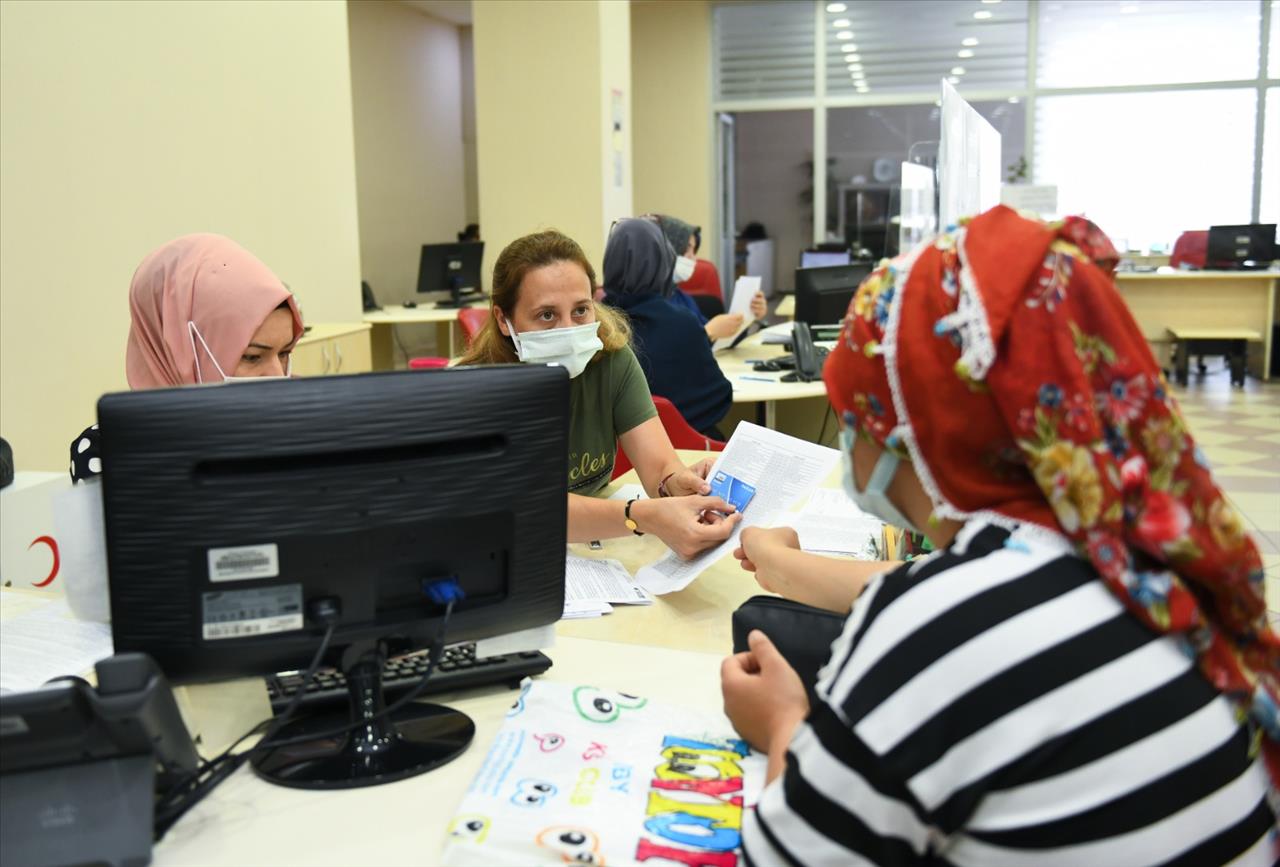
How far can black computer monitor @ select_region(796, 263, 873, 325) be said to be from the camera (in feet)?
15.9

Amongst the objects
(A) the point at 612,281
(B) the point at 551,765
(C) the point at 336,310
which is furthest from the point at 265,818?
(C) the point at 336,310

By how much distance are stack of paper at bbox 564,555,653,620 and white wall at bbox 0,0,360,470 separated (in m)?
2.65

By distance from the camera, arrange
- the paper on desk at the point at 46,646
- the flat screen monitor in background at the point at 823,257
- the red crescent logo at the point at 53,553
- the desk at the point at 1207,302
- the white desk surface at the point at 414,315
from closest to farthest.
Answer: the paper on desk at the point at 46,646 → the red crescent logo at the point at 53,553 → the white desk surface at the point at 414,315 → the flat screen monitor in background at the point at 823,257 → the desk at the point at 1207,302

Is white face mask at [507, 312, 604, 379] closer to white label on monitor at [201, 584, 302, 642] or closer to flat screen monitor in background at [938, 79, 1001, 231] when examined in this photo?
flat screen monitor in background at [938, 79, 1001, 231]

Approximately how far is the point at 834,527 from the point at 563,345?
677 mm

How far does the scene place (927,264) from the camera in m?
0.88

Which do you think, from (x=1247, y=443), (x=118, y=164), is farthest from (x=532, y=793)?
(x=1247, y=443)

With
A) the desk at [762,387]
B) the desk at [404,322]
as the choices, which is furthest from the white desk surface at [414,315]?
the desk at [762,387]

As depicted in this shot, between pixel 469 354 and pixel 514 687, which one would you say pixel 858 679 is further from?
pixel 469 354

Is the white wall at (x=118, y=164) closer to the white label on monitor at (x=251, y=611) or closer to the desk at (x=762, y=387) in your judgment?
the desk at (x=762, y=387)

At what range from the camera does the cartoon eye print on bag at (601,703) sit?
1.22 meters

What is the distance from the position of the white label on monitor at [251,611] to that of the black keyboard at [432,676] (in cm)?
17

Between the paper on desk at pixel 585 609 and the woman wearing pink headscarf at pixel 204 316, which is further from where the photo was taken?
the woman wearing pink headscarf at pixel 204 316

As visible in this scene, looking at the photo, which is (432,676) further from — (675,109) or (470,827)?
(675,109)
